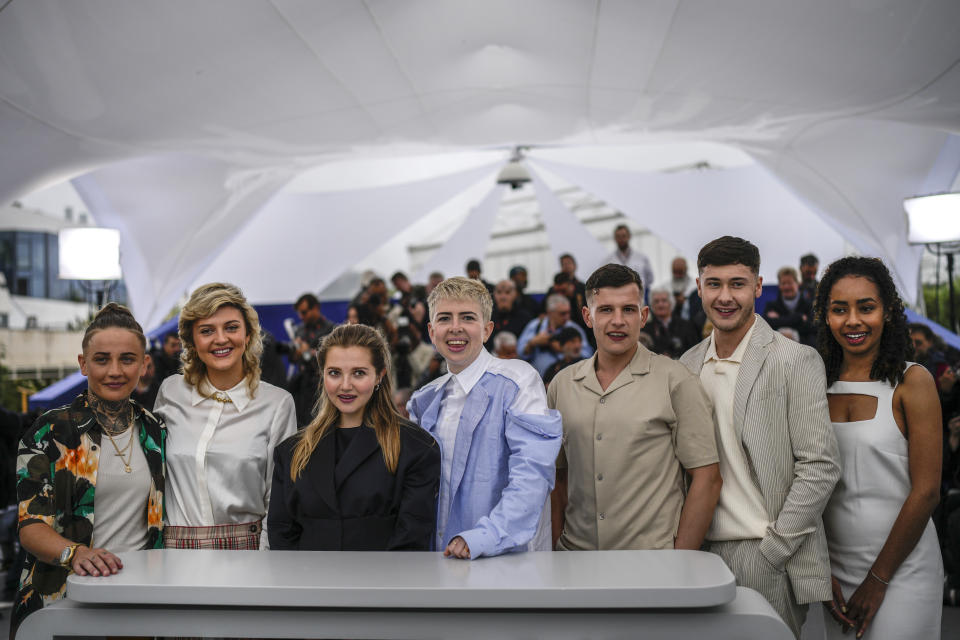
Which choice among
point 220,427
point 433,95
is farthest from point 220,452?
point 433,95

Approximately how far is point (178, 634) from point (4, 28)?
4.37 metres

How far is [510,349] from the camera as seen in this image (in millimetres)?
6582

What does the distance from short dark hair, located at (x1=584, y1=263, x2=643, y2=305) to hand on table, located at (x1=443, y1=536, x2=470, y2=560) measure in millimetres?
935

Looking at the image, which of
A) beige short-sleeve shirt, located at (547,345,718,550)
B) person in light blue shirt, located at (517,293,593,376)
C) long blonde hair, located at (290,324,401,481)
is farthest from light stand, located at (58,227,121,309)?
beige short-sleeve shirt, located at (547,345,718,550)

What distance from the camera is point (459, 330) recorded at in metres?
2.59

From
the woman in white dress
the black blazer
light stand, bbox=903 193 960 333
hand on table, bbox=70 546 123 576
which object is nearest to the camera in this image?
hand on table, bbox=70 546 123 576

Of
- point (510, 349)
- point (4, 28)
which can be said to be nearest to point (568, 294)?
point (510, 349)

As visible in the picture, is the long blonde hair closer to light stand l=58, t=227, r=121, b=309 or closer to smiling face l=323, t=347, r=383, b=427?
smiling face l=323, t=347, r=383, b=427

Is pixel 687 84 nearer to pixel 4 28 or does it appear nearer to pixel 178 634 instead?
pixel 4 28

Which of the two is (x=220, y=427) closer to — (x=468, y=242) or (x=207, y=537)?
(x=207, y=537)

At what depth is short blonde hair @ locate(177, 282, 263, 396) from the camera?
2.73 metres

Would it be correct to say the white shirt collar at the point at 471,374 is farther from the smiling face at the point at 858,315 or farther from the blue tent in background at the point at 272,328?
the blue tent in background at the point at 272,328

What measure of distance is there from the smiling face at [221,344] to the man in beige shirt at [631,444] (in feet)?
3.49

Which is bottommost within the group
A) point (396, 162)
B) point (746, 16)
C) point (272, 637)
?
point (272, 637)
